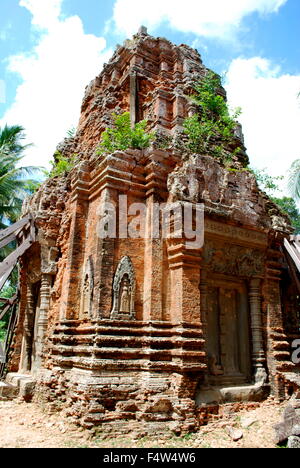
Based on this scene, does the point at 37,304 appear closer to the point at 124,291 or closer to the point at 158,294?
the point at 124,291

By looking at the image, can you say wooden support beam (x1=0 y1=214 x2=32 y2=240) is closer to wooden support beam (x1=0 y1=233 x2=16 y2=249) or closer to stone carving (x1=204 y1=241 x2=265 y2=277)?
wooden support beam (x1=0 y1=233 x2=16 y2=249)

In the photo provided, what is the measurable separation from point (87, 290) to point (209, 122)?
5437mm

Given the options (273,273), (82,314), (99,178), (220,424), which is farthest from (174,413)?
(99,178)

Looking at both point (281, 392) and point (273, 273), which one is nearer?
point (281, 392)

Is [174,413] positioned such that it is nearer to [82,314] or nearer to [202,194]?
[82,314]

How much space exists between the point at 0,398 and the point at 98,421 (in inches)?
151

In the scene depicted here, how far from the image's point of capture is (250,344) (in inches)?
322

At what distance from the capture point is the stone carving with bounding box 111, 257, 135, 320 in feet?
22.6

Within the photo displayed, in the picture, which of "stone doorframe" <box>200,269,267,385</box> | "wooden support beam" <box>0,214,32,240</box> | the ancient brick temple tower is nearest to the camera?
the ancient brick temple tower

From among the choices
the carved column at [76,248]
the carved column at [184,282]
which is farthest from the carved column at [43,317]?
the carved column at [184,282]

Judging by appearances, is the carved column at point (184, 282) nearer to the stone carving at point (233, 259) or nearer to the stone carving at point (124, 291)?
the stone carving at point (233, 259)

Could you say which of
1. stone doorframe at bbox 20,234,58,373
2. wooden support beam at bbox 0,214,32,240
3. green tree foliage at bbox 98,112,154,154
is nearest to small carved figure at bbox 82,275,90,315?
stone doorframe at bbox 20,234,58,373

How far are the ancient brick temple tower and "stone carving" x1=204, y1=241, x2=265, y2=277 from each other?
0.10ft

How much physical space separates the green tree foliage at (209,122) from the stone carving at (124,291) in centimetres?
351
